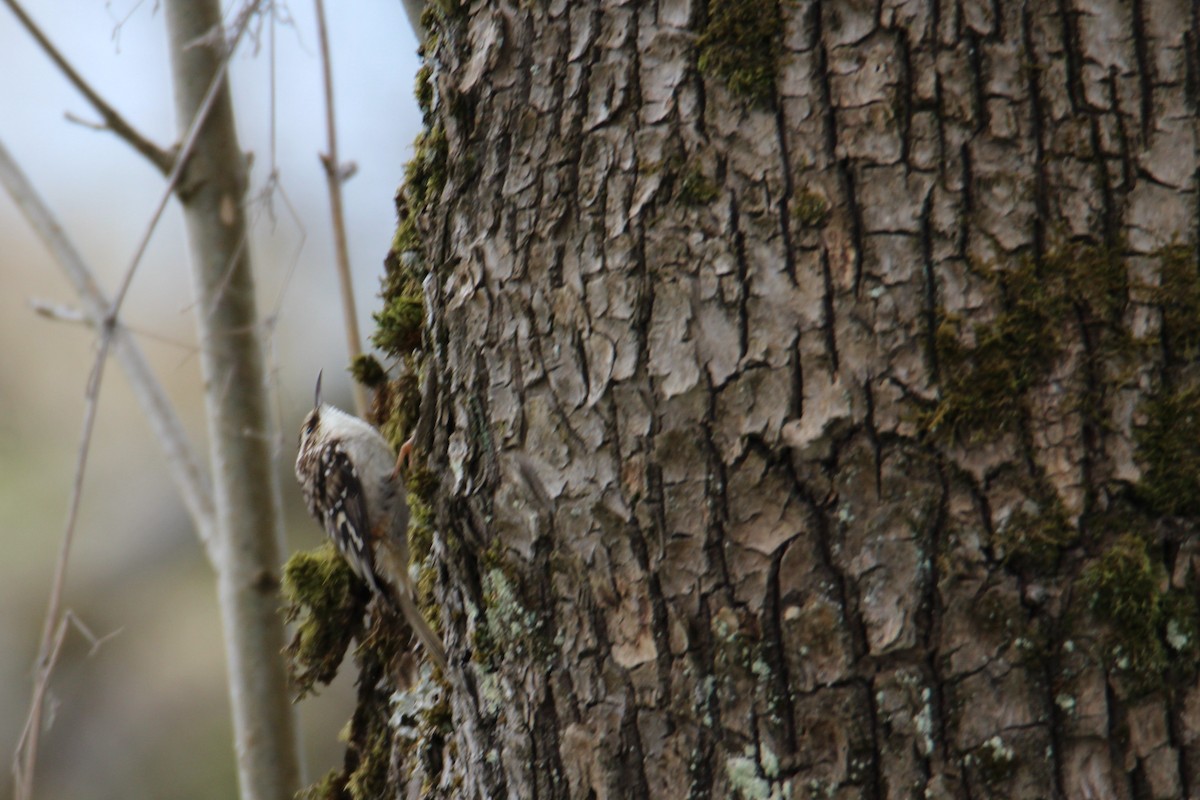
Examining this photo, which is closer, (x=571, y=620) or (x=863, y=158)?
(x=863, y=158)

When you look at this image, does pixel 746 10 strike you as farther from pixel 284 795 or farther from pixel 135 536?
pixel 135 536

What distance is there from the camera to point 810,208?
1154 millimetres

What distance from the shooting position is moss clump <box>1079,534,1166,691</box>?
107 cm

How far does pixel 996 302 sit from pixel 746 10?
43 centimetres

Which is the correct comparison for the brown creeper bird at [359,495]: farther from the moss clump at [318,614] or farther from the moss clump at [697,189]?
the moss clump at [697,189]

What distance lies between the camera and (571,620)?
51.0 inches

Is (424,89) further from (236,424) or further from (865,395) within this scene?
(236,424)

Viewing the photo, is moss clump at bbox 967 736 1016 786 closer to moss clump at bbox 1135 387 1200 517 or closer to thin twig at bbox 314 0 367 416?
moss clump at bbox 1135 387 1200 517

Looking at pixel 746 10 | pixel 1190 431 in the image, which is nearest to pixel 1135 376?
pixel 1190 431

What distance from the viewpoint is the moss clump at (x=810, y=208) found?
1150 mm

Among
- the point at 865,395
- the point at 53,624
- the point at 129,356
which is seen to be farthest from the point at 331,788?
the point at 865,395

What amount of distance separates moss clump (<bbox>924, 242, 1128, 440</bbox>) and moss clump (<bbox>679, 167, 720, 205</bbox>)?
0.99 feet

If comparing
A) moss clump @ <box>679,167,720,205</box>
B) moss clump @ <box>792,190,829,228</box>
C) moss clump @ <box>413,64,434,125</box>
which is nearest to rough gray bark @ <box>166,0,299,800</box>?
moss clump @ <box>413,64,434,125</box>

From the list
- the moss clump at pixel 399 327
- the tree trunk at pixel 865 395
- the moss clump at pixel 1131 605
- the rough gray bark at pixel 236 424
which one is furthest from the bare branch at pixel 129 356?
the moss clump at pixel 1131 605
